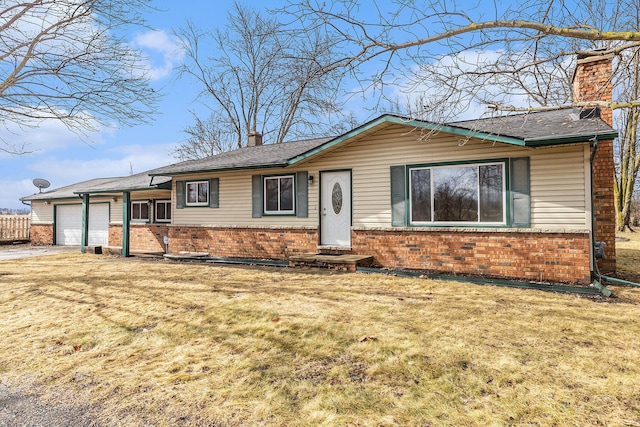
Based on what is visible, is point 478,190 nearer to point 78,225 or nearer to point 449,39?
point 449,39

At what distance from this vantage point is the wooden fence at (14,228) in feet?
70.1

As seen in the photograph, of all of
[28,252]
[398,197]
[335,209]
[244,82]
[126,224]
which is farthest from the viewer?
[244,82]

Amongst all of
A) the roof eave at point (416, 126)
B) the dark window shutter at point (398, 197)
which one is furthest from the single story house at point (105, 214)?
the dark window shutter at point (398, 197)

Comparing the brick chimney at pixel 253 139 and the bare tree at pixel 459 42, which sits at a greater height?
the brick chimney at pixel 253 139

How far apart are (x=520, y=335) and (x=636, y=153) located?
26.0 metres

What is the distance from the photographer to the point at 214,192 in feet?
39.5

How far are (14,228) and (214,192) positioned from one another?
58.9 feet

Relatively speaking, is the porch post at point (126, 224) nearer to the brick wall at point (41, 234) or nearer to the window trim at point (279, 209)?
the window trim at point (279, 209)

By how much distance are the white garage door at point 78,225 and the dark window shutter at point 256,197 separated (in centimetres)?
1045

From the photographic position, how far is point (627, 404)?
9.25ft

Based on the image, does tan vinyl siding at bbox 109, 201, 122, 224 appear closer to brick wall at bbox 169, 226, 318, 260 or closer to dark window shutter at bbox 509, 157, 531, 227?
brick wall at bbox 169, 226, 318, 260

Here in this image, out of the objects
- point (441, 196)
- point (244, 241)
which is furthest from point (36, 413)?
point (244, 241)

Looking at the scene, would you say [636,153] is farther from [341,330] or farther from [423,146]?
[341,330]

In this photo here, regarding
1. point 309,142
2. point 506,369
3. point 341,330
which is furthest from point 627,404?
point 309,142
